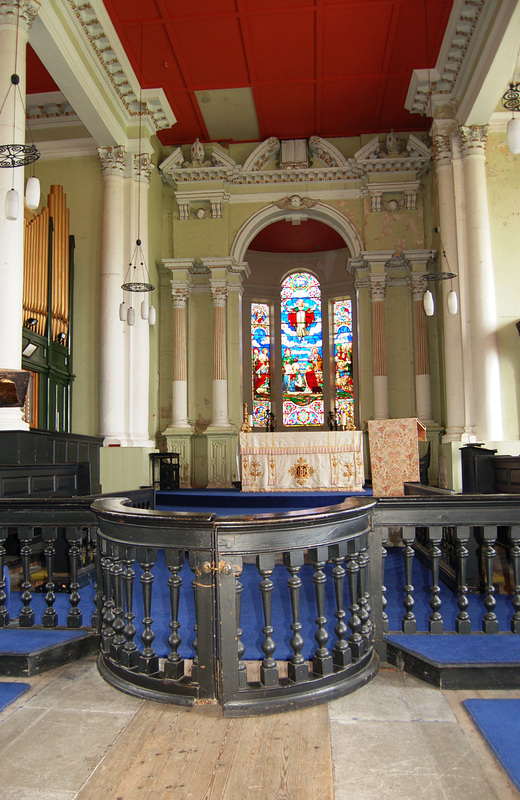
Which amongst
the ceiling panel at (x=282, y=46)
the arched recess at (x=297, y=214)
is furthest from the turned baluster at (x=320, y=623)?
the arched recess at (x=297, y=214)

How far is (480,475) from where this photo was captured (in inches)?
261

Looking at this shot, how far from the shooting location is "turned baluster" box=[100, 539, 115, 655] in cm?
263

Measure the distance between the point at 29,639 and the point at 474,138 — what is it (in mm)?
8236

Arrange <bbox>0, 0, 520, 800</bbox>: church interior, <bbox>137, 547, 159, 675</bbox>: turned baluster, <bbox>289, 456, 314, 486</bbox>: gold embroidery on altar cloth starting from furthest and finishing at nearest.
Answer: <bbox>289, 456, 314, 486</bbox>: gold embroidery on altar cloth → <bbox>137, 547, 159, 675</bbox>: turned baluster → <bbox>0, 0, 520, 800</bbox>: church interior

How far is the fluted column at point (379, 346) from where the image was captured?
33.4 feet

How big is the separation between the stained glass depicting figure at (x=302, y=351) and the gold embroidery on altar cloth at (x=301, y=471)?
214 inches

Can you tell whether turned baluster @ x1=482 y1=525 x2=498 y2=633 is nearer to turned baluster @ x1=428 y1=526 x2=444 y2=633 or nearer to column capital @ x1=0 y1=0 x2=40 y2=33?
turned baluster @ x1=428 y1=526 x2=444 y2=633

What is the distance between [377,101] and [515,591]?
Answer: 28.9ft

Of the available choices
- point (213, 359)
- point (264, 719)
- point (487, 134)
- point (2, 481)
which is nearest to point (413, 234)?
point (487, 134)

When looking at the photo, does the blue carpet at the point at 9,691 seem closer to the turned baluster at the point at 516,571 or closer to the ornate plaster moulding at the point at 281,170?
the turned baluster at the point at 516,571

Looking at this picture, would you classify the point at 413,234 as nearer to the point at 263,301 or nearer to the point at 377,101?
the point at 377,101

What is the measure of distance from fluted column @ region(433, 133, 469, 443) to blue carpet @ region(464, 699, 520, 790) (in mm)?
6187

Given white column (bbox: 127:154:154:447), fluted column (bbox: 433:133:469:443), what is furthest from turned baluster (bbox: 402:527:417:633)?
white column (bbox: 127:154:154:447)

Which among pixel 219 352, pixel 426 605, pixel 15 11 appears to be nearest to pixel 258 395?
pixel 219 352
